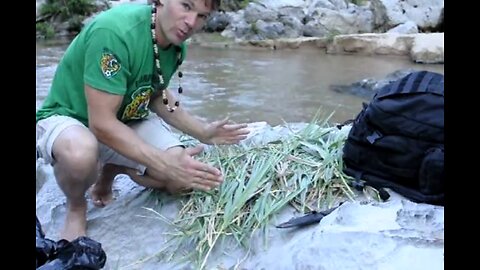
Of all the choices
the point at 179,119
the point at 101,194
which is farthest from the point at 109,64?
the point at 101,194

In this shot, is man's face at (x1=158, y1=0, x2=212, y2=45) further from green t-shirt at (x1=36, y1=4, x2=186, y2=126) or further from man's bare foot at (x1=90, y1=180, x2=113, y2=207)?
man's bare foot at (x1=90, y1=180, x2=113, y2=207)

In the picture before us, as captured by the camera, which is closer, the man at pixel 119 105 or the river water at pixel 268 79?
the man at pixel 119 105

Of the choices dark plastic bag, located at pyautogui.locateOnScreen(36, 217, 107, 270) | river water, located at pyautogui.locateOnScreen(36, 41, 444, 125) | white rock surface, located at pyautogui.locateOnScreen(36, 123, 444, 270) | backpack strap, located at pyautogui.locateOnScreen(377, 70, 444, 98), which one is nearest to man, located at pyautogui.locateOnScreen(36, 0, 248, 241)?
white rock surface, located at pyautogui.locateOnScreen(36, 123, 444, 270)

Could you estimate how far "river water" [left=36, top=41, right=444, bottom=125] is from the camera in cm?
631

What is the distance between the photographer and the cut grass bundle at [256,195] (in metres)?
2.08

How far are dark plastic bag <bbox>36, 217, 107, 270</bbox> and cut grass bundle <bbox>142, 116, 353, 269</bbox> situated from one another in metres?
0.38

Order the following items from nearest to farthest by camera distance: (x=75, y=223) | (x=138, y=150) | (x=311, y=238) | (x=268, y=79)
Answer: (x=311, y=238)
(x=138, y=150)
(x=75, y=223)
(x=268, y=79)

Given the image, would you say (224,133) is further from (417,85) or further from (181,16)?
(417,85)

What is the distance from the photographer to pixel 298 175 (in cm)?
225

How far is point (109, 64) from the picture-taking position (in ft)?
6.78

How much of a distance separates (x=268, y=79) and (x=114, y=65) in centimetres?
617

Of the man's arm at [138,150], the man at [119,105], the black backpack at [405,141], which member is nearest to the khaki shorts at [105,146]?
the man at [119,105]

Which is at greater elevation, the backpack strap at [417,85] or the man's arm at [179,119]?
the backpack strap at [417,85]

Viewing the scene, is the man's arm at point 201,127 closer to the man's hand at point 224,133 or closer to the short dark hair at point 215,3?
the man's hand at point 224,133
